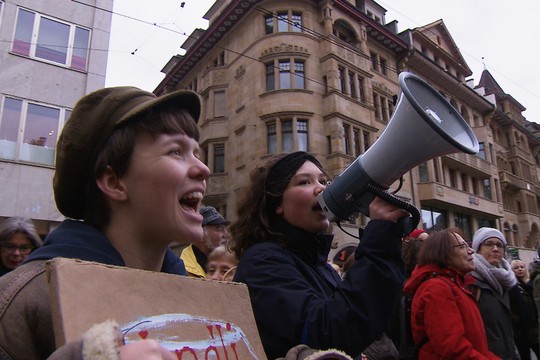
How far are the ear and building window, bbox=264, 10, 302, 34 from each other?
1830cm

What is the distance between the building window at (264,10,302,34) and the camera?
18331 mm

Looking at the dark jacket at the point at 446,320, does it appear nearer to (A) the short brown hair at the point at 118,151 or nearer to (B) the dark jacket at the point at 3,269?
(A) the short brown hair at the point at 118,151

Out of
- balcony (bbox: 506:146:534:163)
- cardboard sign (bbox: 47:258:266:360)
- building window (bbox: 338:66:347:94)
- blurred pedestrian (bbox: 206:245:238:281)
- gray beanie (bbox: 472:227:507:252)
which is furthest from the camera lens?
balcony (bbox: 506:146:534:163)

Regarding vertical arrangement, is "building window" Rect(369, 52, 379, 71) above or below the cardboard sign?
above

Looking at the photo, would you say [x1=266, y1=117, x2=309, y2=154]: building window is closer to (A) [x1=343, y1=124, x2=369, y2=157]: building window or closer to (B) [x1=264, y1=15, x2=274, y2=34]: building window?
(A) [x1=343, y1=124, x2=369, y2=157]: building window

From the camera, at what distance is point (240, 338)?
1.01m

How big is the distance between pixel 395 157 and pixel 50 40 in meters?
11.8

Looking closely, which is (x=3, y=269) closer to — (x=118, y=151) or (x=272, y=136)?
(x=118, y=151)

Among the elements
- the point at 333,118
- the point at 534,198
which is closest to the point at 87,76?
the point at 333,118

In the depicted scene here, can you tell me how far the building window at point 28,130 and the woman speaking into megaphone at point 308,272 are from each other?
32.3 ft

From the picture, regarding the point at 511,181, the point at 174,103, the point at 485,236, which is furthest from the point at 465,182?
the point at 174,103

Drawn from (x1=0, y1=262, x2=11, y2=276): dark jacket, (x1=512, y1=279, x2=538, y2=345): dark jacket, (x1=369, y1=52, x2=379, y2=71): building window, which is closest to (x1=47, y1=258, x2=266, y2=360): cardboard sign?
(x1=0, y1=262, x2=11, y2=276): dark jacket

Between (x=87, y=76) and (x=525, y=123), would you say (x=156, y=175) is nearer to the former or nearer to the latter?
(x=87, y=76)

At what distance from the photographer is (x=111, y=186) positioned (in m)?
1.20
